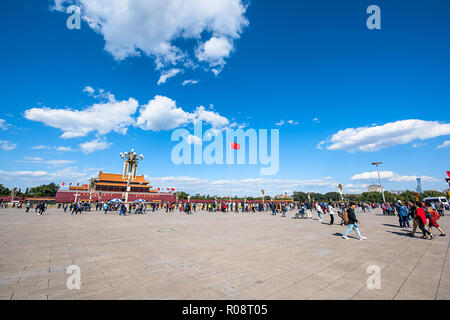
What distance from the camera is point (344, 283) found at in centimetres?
377

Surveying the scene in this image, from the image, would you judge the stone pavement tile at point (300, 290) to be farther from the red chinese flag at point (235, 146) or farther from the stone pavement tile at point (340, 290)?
the red chinese flag at point (235, 146)

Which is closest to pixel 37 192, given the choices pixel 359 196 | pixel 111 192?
pixel 111 192

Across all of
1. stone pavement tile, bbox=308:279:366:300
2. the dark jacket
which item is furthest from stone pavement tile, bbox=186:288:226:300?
the dark jacket

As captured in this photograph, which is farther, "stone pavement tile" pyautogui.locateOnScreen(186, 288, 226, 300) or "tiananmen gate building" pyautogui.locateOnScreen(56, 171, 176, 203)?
"tiananmen gate building" pyautogui.locateOnScreen(56, 171, 176, 203)

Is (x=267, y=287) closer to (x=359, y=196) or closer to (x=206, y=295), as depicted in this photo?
(x=206, y=295)

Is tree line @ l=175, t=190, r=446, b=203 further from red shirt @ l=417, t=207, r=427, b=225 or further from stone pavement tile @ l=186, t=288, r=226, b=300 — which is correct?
stone pavement tile @ l=186, t=288, r=226, b=300

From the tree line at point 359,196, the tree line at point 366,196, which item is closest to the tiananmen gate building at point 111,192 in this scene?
the tree line at point 359,196

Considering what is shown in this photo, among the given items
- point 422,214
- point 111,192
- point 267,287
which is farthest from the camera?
point 111,192

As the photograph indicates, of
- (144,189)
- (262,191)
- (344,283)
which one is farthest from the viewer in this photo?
(144,189)

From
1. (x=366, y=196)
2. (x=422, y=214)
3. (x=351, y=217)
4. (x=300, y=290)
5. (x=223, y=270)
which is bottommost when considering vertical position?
(x=223, y=270)

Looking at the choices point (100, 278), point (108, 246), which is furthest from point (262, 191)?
point (100, 278)
